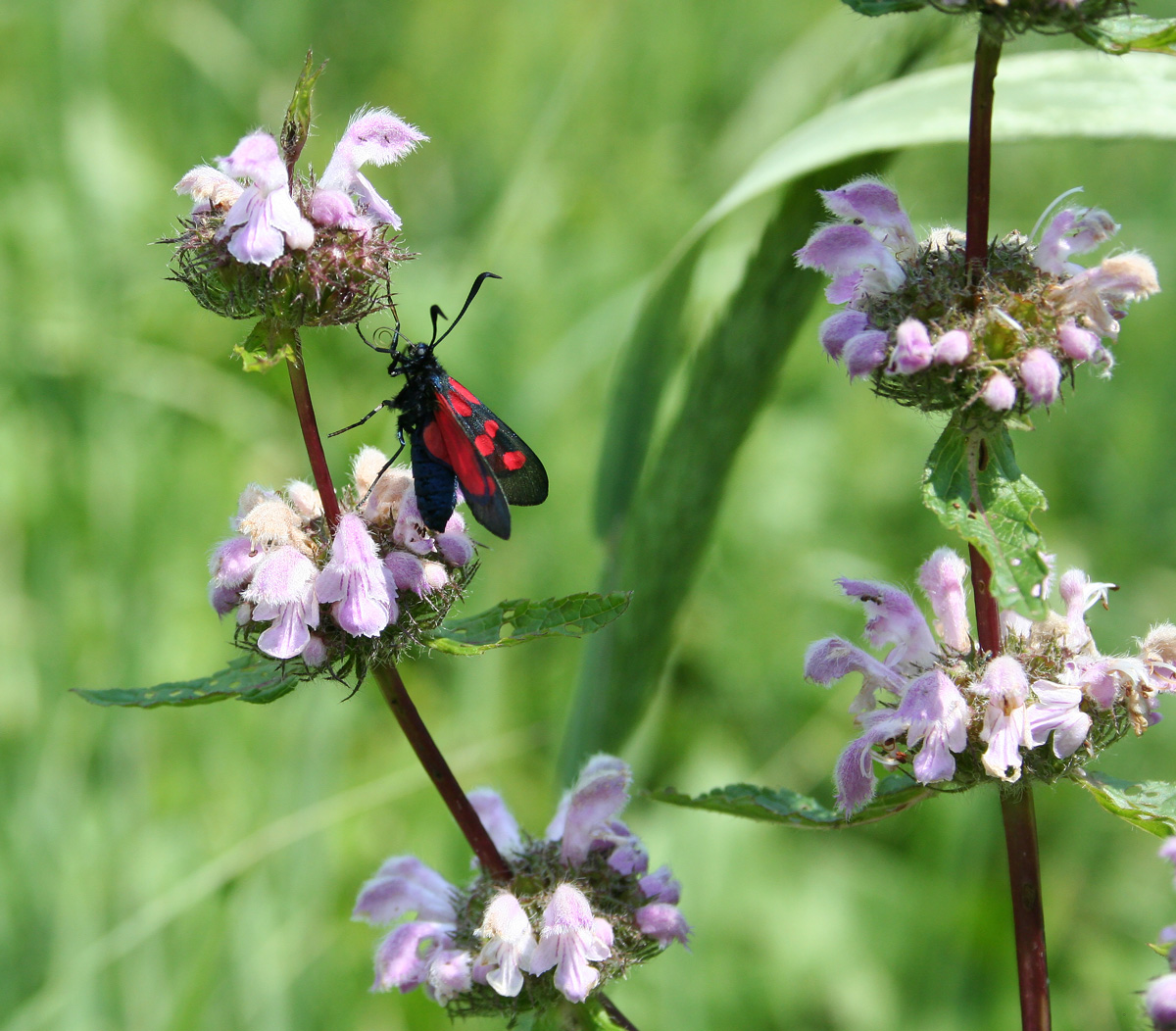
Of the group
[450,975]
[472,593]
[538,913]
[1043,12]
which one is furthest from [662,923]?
[472,593]

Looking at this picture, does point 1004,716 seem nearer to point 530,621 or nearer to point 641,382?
point 530,621

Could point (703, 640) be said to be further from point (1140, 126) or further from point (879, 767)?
point (1140, 126)

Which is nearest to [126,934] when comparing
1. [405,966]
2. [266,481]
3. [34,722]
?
[405,966]

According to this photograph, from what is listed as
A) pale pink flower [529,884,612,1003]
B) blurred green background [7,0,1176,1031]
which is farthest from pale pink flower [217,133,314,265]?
blurred green background [7,0,1176,1031]

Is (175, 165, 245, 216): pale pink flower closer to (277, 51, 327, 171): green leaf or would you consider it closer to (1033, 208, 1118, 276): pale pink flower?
(277, 51, 327, 171): green leaf

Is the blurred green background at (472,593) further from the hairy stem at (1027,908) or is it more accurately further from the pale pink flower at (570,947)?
the hairy stem at (1027,908)

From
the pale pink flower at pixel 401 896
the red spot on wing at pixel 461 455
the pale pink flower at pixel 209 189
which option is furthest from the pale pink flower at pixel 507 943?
the pale pink flower at pixel 209 189
